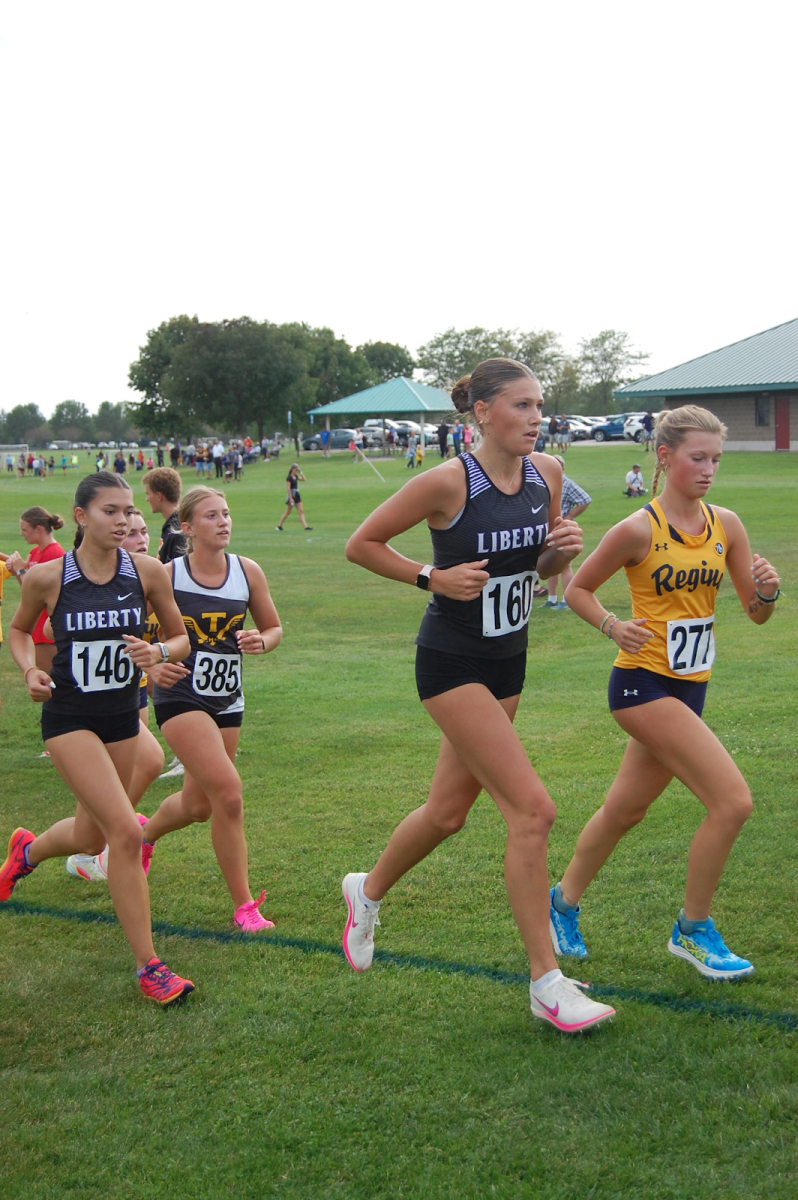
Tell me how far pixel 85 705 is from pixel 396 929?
1775 millimetres

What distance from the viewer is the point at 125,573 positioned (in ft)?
15.7

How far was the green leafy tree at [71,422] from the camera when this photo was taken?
183500mm

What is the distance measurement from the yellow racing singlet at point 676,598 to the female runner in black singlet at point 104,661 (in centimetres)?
207

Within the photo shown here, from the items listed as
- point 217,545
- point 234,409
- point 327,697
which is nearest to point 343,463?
point 234,409

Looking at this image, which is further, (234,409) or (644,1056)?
(234,409)

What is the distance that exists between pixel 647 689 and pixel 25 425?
187m

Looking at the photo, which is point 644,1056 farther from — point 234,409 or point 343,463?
point 234,409

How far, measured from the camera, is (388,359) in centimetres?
12738

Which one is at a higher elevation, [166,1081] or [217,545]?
[217,545]

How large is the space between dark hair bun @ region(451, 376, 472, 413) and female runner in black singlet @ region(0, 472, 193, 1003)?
1.50 metres

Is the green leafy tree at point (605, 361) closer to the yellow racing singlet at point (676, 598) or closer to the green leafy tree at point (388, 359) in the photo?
the green leafy tree at point (388, 359)

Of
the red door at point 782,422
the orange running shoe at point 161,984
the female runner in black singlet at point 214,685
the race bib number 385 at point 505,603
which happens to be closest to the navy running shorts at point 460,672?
the race bib number 385 at point 505,603

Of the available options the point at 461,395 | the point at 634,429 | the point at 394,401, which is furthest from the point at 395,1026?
the point at 394,401

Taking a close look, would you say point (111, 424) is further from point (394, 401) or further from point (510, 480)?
point (510, 480)
